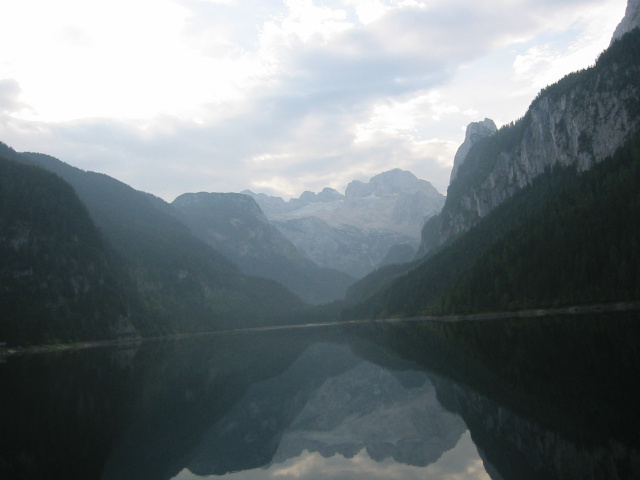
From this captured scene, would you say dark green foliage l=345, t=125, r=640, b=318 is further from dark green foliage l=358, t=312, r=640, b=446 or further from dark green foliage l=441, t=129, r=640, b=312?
dark green foliage l=358, t=312, r=640, b=446

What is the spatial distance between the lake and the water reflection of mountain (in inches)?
5.0

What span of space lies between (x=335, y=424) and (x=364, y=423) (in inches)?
72.8

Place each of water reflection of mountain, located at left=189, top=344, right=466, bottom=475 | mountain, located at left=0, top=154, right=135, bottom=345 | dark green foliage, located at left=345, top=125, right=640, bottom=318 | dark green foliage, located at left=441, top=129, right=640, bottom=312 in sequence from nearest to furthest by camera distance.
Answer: water reflection of mountain, located at left=189, top=344, right=466, bottom=475 < dark green foliage, located at left=441, top=129, right=640, bottom=312 < dark green foliage, located at left=345, top=125, right=640, bottom=318 < mountain, located at left=0, top=154, right=135, bottom=345

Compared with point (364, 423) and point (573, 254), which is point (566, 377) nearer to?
point (364, 423)

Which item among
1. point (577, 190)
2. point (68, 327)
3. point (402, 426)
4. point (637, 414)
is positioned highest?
point (577, 190)

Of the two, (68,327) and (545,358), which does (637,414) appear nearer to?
(545,358)

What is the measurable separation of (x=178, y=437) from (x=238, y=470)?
7709 mm

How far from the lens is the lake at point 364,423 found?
813 inches

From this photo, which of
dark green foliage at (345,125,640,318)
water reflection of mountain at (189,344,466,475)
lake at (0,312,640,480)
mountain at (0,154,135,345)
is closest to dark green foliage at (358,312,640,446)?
lake at (0,312,640,480)

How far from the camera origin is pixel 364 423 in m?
32.8

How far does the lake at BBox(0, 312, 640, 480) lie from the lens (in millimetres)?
20656

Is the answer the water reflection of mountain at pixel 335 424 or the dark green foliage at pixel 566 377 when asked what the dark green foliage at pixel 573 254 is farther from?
the water reflection of mountain at pixel 335 424

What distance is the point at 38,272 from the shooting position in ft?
600

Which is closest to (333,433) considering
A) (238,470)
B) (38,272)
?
(238,470)
